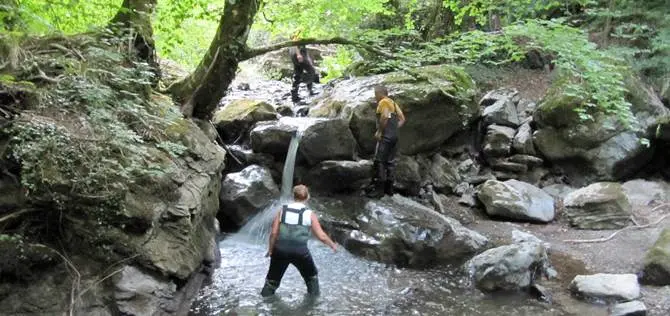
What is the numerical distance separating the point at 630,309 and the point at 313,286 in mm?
4000

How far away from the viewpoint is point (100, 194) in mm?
5348

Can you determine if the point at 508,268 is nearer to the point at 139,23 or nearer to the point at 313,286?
the point at 313,286

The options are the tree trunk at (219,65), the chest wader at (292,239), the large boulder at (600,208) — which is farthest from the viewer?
the large boulder at (600,208)

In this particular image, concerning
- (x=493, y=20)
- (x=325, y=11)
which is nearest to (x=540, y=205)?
(x=325, y=11)

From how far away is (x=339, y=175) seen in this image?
10.5 m

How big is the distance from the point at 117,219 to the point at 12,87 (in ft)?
5.67

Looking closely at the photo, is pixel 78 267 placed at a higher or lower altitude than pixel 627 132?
lower

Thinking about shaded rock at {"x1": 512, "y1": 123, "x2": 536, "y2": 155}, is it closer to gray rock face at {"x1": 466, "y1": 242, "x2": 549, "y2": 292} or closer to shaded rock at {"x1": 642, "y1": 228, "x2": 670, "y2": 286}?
shaded rock at {"x1": 642, "y1": 228, "x2": 670, "y2": 286}

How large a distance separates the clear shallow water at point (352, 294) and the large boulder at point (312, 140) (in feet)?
8.59

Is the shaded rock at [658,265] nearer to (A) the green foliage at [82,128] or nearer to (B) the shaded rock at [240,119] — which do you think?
(A) the green foliage at [82,128]

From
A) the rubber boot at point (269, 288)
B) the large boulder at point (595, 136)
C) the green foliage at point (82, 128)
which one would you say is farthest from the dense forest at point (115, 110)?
the large boulder at point (595, 136)

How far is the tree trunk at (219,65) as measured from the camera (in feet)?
27.9

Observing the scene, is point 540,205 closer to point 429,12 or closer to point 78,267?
point 429,12

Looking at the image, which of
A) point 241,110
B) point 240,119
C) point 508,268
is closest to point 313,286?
point 508,268
